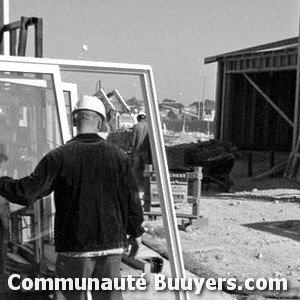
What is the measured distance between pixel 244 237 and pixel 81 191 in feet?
19.2

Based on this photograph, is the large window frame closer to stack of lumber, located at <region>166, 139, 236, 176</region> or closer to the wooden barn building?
stack of lumber, located at <region>166, 139, 236, 176</region>

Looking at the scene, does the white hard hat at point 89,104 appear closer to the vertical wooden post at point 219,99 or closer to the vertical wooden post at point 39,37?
the vertical wooden post at point 39,37

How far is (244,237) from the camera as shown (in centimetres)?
884

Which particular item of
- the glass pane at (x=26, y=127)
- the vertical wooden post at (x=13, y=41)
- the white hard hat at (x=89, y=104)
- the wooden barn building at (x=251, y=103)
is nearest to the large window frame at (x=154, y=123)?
the glass pane at (x=26, y=127)

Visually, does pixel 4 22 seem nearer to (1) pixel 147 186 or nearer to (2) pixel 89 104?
(2) pixel 89 104

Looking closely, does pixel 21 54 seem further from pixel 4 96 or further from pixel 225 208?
pixel 225 208

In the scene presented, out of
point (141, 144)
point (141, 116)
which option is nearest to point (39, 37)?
point (141, 116)

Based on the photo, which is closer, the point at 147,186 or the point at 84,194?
the point at 84,194

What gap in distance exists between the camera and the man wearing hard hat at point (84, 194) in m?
3.29

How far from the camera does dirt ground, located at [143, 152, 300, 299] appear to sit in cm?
695

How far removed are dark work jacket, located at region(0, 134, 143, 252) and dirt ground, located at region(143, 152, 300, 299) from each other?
3.14 metres

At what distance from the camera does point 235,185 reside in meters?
15.9

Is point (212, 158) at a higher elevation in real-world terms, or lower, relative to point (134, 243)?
lower

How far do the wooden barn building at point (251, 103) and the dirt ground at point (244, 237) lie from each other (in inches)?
307
